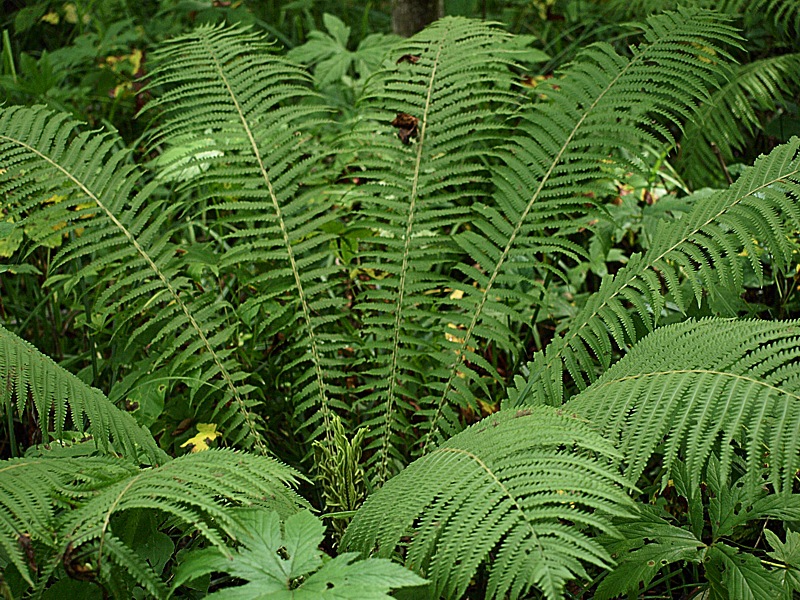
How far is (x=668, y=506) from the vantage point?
156cm

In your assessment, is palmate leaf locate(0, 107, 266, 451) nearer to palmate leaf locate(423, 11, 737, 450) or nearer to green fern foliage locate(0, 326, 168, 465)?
green fern foliage locate(0, 326, 168, 465)

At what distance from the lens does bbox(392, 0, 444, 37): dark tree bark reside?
2648 mm

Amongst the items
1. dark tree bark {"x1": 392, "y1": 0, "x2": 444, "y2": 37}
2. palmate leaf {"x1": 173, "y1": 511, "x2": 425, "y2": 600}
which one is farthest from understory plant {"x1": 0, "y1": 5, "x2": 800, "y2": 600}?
dark tree bark {"x1": 392, "y1": 0, "x2": 444, "y2": 37}

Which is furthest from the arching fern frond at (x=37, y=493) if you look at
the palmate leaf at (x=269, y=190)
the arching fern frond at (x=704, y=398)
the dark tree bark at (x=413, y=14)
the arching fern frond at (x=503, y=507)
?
the dark tree bark at (x=413, y=14)

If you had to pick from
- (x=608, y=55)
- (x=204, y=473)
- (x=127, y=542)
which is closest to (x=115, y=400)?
(x=127, y=542)

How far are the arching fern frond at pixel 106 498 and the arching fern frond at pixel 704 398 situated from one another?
495 millimetres

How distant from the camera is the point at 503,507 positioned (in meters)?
0.91

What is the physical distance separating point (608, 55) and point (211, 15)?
1569 mm

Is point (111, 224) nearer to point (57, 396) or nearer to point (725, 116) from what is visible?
point (57, 396)

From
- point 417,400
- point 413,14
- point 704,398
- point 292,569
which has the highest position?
point 413,14

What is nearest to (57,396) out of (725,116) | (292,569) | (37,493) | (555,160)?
(37,493)

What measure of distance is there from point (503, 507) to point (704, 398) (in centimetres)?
33

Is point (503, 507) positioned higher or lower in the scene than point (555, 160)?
lower

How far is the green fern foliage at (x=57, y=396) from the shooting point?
3.80ft
